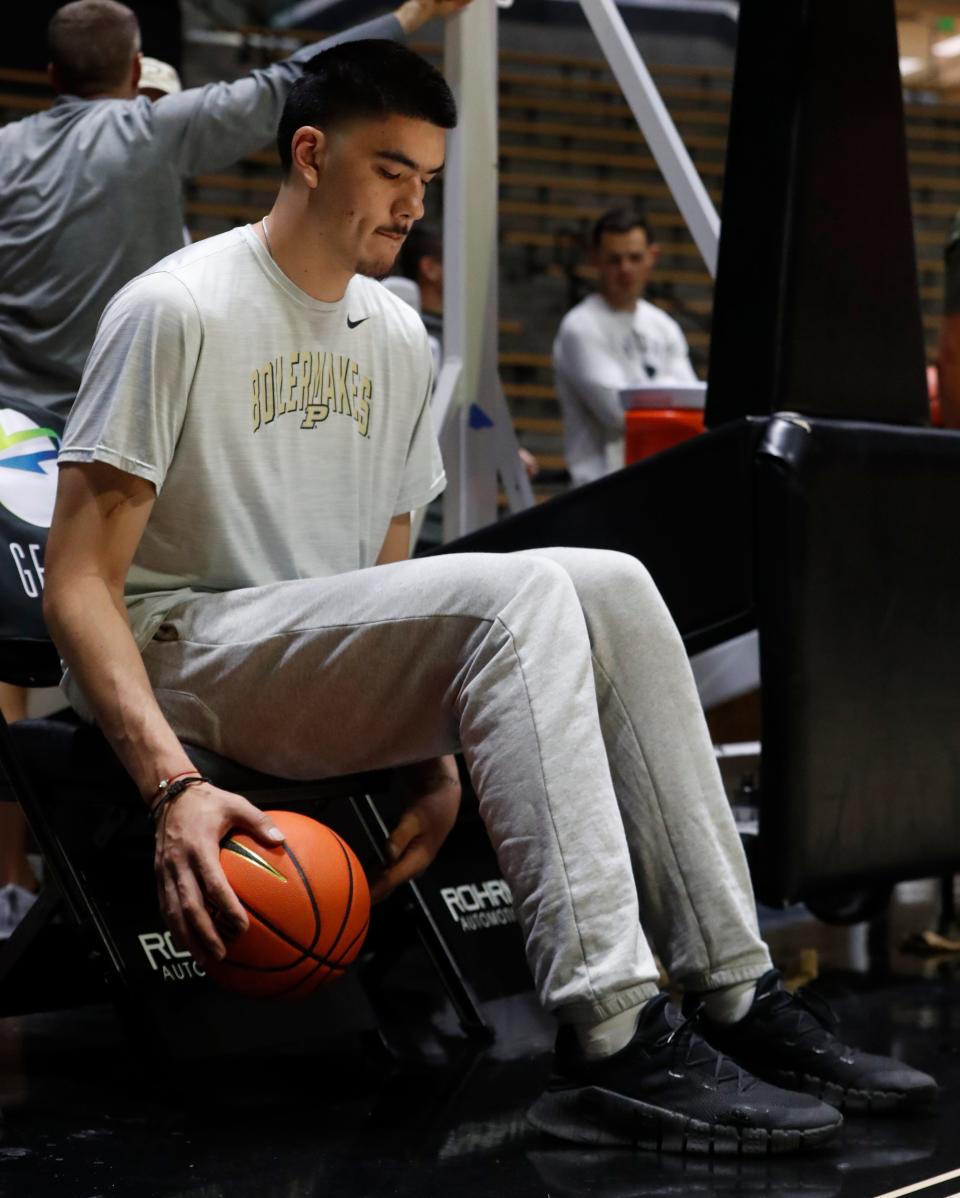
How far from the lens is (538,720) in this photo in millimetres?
1719

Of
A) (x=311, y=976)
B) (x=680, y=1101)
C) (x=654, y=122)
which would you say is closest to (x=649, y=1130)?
(x=680, y=1101)

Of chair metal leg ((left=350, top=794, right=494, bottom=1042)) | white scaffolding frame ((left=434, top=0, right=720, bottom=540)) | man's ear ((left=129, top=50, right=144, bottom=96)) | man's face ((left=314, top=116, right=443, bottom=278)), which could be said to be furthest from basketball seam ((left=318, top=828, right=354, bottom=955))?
man's ear ((left=129, top=50, right=144, bottom=96))

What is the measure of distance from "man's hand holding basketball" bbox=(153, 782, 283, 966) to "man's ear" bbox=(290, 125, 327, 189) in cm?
78

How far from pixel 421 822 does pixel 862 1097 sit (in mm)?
626

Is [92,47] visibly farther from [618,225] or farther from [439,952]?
[618,225]

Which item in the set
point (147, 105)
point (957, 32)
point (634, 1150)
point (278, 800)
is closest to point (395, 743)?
point (278, 800)

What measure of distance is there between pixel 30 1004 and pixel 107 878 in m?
0.20

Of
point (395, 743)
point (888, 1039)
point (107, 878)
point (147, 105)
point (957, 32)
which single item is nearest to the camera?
point (395, 743)

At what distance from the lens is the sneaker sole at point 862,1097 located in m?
1.84

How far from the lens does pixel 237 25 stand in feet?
36.6

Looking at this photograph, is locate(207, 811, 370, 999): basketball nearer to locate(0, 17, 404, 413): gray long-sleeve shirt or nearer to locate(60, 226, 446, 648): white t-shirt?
locate(60, 226, 446, 648): white t-shirt

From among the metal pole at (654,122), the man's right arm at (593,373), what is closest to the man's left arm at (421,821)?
the metal pole at (654,122)

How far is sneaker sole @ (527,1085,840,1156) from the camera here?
1690 mm

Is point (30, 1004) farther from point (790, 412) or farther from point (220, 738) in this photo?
point (790, 412)
